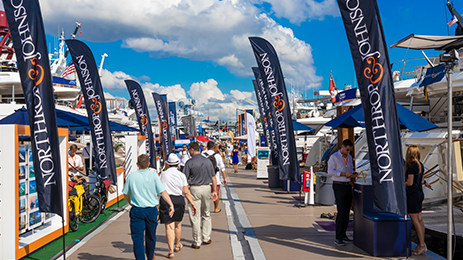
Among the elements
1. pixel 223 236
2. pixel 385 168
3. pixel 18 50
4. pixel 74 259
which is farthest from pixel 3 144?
pixel 385 168

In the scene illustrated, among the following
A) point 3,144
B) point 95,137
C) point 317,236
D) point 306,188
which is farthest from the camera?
point 306,188

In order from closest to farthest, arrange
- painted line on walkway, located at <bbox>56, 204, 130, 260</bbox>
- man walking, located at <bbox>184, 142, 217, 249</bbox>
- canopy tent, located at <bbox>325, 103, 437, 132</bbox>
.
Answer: painted line on walkway, located at <bbox>56, 204, 130, 260</bbox>
canopy tent, located at <bbox>325, 103, 437, 132</bbox>
man walking, located at <bbox>184, 142, 217, 249</bbox>

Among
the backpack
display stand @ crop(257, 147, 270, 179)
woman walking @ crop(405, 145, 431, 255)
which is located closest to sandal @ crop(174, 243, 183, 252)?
the backpack

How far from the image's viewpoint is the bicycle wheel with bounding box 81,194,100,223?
8992 mm

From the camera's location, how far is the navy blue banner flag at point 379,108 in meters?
5.28

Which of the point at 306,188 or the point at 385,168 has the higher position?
the point at 385,168

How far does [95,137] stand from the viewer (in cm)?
944

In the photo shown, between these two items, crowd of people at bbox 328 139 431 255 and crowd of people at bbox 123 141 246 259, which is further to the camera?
crowd of people at bbox 328 139 431 255

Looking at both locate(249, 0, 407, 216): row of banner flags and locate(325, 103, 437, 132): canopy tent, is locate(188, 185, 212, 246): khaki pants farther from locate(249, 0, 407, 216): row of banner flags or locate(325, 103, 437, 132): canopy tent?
locate(325, 103, 437, 132): canopy tent

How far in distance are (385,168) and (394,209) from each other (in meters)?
0.59

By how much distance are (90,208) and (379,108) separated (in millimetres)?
7006

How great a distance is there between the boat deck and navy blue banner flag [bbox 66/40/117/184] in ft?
4.70

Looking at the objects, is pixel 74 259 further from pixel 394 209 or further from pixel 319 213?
pixel 319 213

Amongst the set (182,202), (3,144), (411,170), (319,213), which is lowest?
(319,213)
